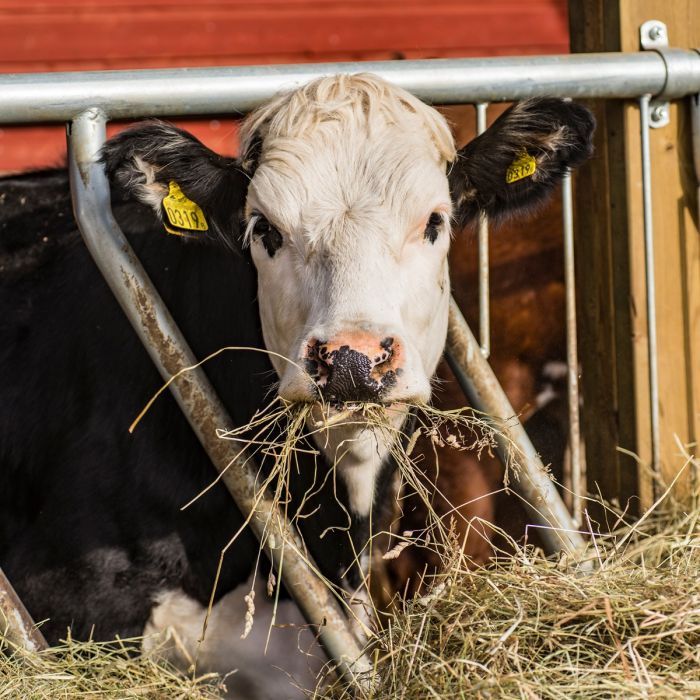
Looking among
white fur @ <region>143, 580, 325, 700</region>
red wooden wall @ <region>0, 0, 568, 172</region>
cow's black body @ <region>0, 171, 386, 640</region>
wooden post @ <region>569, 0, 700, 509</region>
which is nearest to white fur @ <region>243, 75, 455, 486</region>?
cow's black body @ <region>0, 171, 386, 640</region>

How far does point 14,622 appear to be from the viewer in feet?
8.74

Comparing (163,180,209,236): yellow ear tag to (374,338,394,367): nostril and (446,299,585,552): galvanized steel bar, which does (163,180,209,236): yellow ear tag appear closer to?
(446,299,585,552): galvanized steel bar

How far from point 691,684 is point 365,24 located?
5211 millimetres

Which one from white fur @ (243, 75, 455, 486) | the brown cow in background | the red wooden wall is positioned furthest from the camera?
the red wooden wall

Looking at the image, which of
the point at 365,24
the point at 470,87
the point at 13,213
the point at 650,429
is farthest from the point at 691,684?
the point at 365,24

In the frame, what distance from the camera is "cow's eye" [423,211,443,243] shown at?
115 inches

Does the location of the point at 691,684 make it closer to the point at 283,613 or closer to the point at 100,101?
the point at 283,613

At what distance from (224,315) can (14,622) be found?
1.16 m

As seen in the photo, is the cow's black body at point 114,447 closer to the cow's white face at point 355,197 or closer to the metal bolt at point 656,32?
the cow's white face at point 355,197

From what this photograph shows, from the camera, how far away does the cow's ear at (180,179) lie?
2.88 metres

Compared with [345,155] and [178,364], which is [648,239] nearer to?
[345,155]

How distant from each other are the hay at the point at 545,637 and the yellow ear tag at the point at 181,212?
50.6 inches

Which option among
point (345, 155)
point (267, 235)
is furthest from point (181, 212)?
point (345, 155)

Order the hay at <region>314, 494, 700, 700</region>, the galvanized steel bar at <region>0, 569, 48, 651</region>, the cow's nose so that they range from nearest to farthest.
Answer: the hay at <region>314, 494, 700, 700</region> → the cow's nose → the galvanized steel bar at <region>0, 569, 48, 651</region>
